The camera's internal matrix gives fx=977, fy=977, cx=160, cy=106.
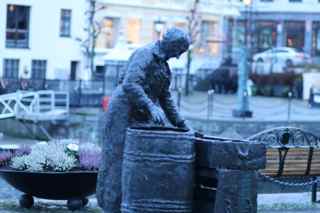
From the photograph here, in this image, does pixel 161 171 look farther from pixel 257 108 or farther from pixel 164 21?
pixel 164 21

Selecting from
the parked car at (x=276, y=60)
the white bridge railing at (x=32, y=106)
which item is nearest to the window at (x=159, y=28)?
the white bridge railing at (x=32, y=106)

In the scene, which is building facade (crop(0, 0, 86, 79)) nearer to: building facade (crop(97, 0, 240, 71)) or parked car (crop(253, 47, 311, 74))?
building facade (crop(97, 0, 240, 71))

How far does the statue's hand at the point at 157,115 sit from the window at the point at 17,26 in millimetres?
35496

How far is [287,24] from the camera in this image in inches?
2628

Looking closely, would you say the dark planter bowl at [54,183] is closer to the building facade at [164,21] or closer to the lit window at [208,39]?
the building facade at [164,21]

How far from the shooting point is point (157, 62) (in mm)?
8711

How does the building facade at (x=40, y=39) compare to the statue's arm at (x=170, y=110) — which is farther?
the building facade at (x=40, y=39)

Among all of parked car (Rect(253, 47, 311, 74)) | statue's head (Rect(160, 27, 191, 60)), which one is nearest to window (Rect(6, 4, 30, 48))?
parked car (Rect(253, 47, 311, 74))

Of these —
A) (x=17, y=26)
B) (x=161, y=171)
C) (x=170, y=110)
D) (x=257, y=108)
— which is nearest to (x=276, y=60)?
(x=17, y=26)

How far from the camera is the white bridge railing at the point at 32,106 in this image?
32562 millimetres

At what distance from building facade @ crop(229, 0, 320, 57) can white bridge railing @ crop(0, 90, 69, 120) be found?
32.7 m

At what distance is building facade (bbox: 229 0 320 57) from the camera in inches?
2586

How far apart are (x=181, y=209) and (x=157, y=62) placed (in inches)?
57.2

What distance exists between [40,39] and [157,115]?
120 ft
